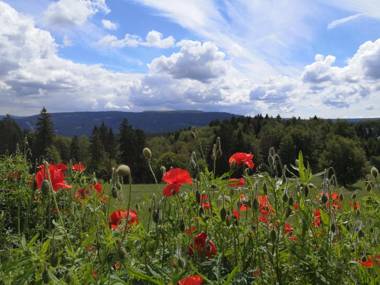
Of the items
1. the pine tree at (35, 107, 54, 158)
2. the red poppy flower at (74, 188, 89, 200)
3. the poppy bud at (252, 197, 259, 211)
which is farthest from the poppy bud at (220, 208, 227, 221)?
the pine tree at (35, 107, 54, 158)

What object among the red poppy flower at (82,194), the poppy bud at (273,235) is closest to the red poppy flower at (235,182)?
the poppy bud at (273,235)

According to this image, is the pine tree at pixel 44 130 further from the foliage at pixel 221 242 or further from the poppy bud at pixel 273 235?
the poppy bud at pixel 273 235

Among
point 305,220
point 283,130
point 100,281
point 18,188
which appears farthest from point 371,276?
point 283,130

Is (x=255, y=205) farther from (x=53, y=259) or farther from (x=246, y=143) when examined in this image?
(x=246, y=143)

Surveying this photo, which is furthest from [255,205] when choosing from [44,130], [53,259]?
[44,130]

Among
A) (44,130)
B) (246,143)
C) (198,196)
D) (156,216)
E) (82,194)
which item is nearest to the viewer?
(156,216)

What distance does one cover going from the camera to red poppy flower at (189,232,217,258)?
6.68 ft

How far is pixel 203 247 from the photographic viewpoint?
80.4 inches

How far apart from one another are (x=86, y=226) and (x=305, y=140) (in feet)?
225

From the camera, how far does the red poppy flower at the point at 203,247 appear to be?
6.68 feet

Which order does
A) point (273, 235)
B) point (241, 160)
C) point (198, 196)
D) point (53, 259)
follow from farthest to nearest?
1. point (241, 160)
2. point (198, 196)
3. point (273, 235)
4. point (53, 259)

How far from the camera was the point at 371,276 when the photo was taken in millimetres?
1817

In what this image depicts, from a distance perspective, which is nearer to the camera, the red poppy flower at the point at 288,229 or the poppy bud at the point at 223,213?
the poppy bud at the point at 223,213

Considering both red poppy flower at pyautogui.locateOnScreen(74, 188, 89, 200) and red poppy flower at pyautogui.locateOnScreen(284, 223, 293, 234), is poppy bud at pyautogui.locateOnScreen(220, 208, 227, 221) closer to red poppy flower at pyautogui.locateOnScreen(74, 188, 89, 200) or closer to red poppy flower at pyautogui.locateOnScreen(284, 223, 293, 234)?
red poppy flower at pyautogui.locateOnScreen(284, 223, 293, 234)
